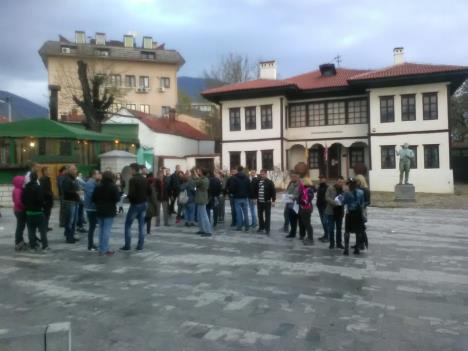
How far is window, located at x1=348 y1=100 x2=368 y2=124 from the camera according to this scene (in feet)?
111

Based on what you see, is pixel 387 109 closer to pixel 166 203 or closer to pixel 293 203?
pixel 166 203

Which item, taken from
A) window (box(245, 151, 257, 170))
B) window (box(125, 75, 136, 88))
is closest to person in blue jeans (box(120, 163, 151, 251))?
window (box(245, 151, 257, 170))

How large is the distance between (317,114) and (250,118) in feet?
16.4

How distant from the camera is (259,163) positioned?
35062mm

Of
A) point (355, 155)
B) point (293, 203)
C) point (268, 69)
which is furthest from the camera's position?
point (268, 69)

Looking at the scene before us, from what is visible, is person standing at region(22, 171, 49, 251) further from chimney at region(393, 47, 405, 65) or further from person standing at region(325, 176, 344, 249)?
chimney at region(393, 47, 405, 65)

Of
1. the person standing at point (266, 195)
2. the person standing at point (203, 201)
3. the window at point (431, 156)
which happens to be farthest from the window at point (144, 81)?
the person standing at point (266, 195)

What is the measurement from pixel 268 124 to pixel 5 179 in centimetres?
1913

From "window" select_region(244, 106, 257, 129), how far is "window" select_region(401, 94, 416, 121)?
34.2 ft

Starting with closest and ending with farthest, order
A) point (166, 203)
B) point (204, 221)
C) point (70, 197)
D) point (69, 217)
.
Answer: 1. point (69, 217)
2. point (70, 197)
3. point (204, 221)
4. point (166, 203)

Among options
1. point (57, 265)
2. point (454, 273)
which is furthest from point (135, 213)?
point (454, 273)

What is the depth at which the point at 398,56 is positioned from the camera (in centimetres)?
3469

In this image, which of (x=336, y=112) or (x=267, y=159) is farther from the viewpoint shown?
(x=267, y=159)

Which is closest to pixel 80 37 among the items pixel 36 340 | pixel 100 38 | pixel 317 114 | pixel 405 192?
pixel 100 38
